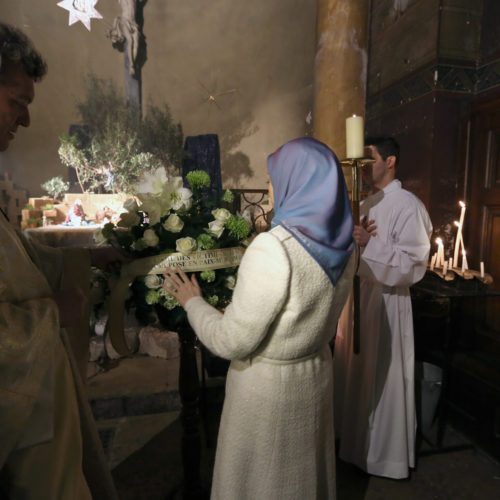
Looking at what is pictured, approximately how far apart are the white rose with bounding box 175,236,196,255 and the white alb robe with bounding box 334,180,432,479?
1321mm

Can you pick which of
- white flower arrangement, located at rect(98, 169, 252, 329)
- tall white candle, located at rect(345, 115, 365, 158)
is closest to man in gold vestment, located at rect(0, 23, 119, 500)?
white flower arrangement, located at rect(98, 169, 252, 329)

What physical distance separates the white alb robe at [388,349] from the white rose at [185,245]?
132 cm

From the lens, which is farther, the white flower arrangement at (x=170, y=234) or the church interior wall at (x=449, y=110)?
the church interior wall at (x=449, y=110)

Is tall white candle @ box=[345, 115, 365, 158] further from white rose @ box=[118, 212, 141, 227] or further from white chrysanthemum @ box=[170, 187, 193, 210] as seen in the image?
white rose @ box=[118, 212, 141, 227]

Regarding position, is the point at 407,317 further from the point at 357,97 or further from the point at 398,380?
the point at 357,97

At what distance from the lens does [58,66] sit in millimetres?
8227

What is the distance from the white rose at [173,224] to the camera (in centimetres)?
140

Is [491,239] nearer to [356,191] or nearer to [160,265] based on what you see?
[356,191]

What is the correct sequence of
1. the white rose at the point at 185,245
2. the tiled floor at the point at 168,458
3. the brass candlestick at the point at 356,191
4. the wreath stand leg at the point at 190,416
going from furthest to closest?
the tiled floor at the point at 168,458 → the brass candlestick at the point at 356,191 → the wreath stand leg at the point at 190,416 → the white rose at the point at 185,245

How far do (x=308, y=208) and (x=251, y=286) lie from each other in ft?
1.06

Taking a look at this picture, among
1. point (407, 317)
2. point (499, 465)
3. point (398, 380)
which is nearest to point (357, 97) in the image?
point (407, 317)

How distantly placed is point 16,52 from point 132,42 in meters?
8.42

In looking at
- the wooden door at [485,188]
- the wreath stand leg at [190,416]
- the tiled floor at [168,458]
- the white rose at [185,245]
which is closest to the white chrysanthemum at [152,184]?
the white rose at [185,245]

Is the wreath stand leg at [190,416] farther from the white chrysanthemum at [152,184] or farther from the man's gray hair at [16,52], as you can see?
the man's gray hair at [16,52]
